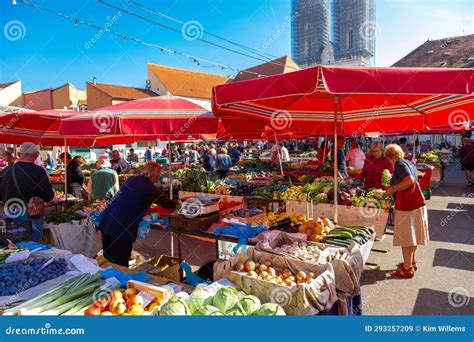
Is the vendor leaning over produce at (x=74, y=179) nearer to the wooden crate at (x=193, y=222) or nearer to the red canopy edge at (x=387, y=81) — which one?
the wooden crate at (x=193, y=222)

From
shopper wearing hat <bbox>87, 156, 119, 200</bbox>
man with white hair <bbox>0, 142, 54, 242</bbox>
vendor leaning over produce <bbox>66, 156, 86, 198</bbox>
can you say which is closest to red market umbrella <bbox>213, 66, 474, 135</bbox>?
man with white hair <bbox>0, 142, 54, 242</bbox>

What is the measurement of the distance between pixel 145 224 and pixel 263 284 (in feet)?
8.74


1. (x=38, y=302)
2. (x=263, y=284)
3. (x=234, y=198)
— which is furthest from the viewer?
(x=234, y=198)

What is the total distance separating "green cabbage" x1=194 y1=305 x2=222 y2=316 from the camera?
2.36 meters

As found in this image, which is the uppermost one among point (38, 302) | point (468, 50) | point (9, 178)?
point (468, 50)

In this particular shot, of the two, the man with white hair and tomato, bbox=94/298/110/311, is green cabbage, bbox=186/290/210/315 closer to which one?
tomato, bbox=94/298/110/311

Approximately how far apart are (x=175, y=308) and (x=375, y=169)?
5.97 metres

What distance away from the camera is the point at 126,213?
4.29 meters

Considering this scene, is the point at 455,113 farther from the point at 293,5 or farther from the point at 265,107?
the point at 293,5

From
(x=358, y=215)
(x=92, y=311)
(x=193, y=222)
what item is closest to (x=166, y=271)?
(x=193, y=222)

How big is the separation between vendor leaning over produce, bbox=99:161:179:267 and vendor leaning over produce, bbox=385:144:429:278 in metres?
3.44

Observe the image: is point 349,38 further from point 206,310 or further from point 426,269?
point 206,310

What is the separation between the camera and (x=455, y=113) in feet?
14.4
